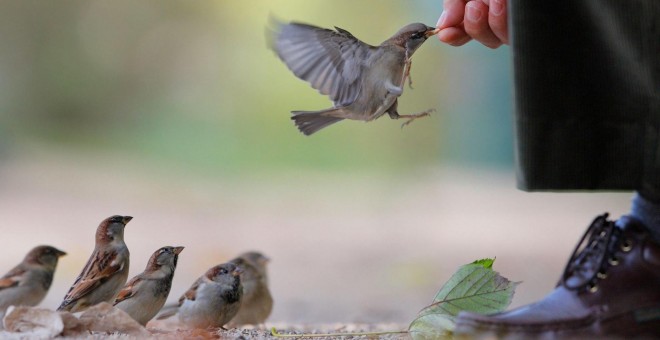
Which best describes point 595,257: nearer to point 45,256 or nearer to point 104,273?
point 104,273

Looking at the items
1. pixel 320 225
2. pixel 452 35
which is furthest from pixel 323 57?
pixel 320 225

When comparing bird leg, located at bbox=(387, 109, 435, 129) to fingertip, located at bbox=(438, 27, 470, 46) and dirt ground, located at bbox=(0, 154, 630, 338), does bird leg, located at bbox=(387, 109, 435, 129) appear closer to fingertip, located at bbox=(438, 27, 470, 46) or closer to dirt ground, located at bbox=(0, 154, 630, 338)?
fingertip, located at bbox=(438, 27, 470, 46)

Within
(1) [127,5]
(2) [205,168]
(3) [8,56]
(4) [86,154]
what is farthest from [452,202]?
(3) [8,56]

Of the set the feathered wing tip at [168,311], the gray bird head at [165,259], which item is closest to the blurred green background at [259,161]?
the feathered wing tip at [168,311]

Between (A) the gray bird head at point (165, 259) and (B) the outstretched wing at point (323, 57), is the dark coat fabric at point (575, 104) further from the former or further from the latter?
(A) the gray bird head at point (165, 259)

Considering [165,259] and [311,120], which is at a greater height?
[311,120]

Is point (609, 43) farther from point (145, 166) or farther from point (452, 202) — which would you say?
point (145, 166)

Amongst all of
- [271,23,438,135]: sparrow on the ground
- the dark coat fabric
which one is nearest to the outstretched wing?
[271,23,438,135]: sparrow on the ground
